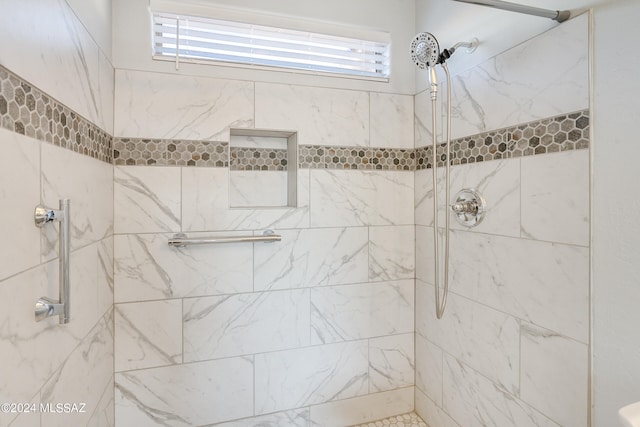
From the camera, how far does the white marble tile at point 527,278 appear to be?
3.53 ft

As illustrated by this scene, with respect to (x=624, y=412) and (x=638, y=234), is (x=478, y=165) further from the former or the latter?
(x=624, y=412)

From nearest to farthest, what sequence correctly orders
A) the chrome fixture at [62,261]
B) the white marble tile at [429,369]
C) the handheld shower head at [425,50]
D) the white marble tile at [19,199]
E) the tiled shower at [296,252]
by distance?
the white marble tile at [19,199] < the chrome fixture at [62,261] < the tiled shower at [296,252] < the handheld shower head at [425,50] < the white marble tile at [429,369]

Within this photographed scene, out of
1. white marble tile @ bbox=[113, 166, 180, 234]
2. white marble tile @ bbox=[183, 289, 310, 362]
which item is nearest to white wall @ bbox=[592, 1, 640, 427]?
white marble tile @ bbox=[183, 289, 310, 362]

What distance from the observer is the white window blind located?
5.12ft

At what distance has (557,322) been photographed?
3.74 feet

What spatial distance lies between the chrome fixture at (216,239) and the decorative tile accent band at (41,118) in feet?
1.54

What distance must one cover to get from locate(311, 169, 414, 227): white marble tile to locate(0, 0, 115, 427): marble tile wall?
985 mm

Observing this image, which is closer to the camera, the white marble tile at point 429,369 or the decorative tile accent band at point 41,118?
the decorative tile accent band at point 41,118

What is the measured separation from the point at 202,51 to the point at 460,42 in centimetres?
121

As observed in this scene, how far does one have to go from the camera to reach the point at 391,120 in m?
1.88

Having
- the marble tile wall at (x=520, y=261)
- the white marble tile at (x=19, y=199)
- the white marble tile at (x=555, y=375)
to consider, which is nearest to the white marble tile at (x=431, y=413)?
the marble tile wall at (x=520, y=261)

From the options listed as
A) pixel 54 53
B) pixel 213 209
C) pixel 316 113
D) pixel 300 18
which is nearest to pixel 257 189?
pixel 213 209

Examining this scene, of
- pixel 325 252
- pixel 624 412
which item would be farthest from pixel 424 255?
pixel 624 412

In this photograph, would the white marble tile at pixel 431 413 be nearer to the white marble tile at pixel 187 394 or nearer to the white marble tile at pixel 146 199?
the white marble tile at pixel 187 394
